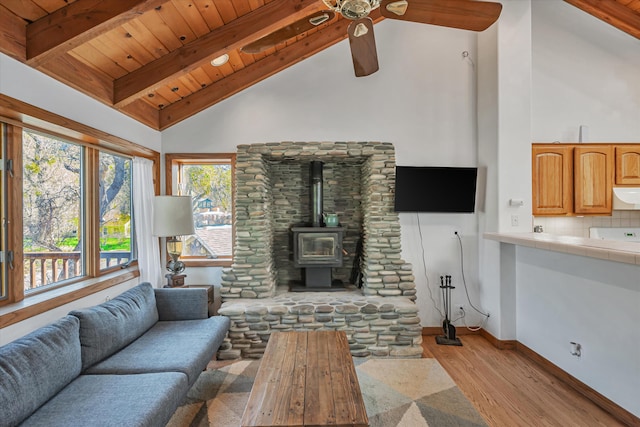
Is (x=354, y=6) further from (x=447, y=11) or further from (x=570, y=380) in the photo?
(x=570, y=380)

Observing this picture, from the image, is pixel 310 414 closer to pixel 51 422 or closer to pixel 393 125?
pixel 51 422

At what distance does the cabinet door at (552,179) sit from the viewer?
12.2ft

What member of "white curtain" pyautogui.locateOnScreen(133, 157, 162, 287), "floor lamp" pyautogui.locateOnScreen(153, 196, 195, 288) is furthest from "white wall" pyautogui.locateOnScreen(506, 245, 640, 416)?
"white curtain" pyautogui.locateOnScreen(133, 157, 162, 287)

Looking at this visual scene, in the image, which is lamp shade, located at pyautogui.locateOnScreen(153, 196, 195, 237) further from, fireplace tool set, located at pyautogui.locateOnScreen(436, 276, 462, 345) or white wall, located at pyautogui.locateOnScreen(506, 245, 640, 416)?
white wall, located at pyautogui.locateOnScreen(506, 245, 640, 416)

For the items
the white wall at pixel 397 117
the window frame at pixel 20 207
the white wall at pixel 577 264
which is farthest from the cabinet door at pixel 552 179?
the window frame at pixel 20 207

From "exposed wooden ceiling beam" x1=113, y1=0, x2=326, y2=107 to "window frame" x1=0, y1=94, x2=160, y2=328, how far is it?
2.27 feet

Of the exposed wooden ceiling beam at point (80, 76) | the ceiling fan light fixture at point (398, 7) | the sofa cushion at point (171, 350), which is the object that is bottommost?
the sofa cushion at point (171, 350)

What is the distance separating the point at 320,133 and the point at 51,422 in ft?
10.9

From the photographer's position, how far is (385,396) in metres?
2.60

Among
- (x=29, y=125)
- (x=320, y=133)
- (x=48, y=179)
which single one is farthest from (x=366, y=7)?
(x=48, y=179)

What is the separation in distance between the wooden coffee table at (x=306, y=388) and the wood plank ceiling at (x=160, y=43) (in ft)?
7.80

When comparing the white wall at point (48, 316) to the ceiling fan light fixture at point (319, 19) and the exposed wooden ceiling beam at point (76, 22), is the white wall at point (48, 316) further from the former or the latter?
the ceiling fan light fixture at point (319, 19)

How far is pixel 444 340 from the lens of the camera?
12.0 feet

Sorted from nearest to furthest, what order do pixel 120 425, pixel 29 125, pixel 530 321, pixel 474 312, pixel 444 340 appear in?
pixel 120 425
pixel 29 125
pixel 530 321
pixel 444 340
pixel 474 312
